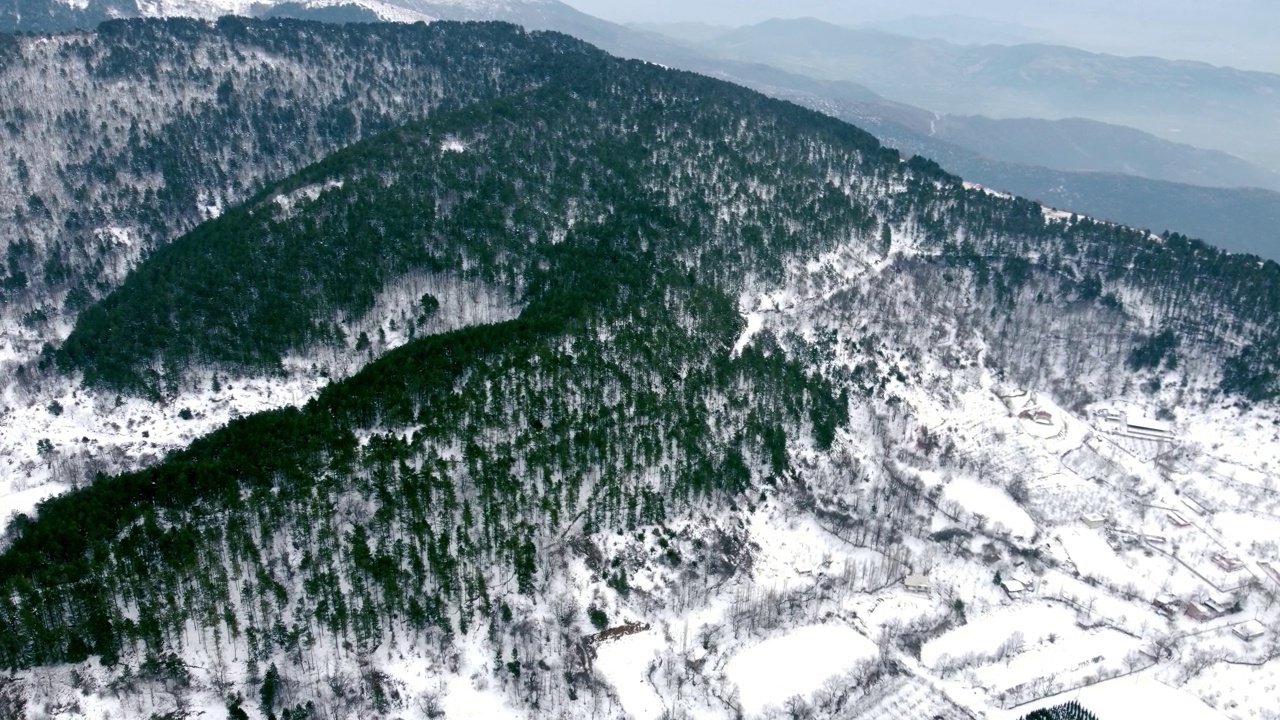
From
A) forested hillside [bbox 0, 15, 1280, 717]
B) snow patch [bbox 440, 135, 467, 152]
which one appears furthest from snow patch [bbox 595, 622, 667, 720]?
snow patch [bbox 440, 135, 467, 152]

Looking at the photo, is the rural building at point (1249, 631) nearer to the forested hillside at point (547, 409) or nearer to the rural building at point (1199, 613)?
the rural building at point (1199, 613)

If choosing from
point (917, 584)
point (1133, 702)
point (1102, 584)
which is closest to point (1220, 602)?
point (1102, 584)

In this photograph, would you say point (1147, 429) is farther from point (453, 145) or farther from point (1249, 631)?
point (453, 145)

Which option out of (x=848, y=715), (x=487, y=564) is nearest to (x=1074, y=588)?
(x=848, y=715)

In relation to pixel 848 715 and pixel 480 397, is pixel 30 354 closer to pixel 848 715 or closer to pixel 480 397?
pixel 480 397

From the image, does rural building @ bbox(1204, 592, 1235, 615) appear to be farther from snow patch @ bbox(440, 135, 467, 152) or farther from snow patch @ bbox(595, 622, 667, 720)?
snow patch @ bbox(440, 135, 467, 152)

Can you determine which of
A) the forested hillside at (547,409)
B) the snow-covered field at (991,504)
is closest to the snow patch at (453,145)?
the forested hillside at (547,409)
